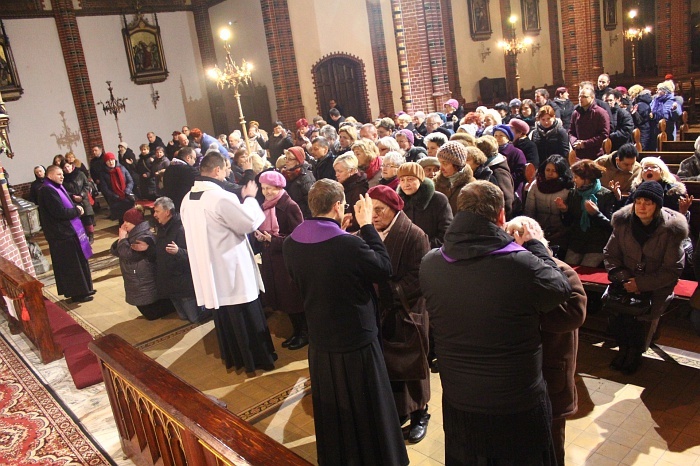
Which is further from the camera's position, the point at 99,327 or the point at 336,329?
the point at 99,327

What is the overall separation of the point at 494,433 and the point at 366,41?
53.3 ft

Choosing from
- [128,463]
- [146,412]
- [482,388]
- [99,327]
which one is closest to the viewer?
[482,388]

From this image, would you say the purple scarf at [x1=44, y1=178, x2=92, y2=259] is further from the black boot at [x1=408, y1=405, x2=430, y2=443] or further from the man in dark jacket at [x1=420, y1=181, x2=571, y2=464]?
the man in dark jacket at [x1=420, y1=181, x2=571, y2=464]

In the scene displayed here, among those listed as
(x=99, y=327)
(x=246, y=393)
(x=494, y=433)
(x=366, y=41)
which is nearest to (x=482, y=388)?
(x=494, y=433)

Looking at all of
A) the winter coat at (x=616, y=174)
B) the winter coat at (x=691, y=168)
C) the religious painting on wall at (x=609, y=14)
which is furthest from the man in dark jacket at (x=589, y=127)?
the religious painting on wall at (x=609, y=14)

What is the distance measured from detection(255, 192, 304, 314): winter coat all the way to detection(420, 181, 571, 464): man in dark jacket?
2.86 m

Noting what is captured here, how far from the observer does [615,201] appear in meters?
5.48

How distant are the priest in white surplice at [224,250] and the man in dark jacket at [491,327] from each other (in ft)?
8.01

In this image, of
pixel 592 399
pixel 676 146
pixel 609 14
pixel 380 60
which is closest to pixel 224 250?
pixel 592 399

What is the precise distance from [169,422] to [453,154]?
3.30 metres

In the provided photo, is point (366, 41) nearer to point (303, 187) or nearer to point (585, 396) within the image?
point (303, 187)

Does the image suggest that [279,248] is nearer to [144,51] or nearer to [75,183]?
[75,183]

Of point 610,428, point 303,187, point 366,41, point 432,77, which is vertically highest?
point 366,41

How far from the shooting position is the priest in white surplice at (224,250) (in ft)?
16.0
